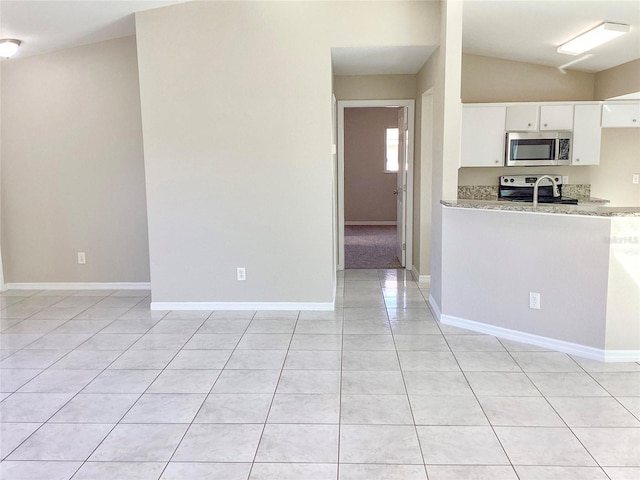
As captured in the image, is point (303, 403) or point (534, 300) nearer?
point (303, 403)

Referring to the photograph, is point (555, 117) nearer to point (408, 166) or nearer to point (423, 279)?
point (408, 166)

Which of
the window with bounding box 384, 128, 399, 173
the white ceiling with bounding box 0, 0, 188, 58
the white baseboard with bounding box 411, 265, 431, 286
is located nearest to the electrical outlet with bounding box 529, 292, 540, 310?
the white baseboard with bounding box 411, 265, 431, 286

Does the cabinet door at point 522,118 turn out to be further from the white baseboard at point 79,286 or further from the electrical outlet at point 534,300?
the white baseboard at point 79,286

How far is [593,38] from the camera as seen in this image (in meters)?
4.55

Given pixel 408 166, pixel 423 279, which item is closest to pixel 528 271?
pixel 423 279

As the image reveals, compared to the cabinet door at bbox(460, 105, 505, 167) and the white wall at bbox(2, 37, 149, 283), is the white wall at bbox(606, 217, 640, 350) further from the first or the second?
the white wall at bbox(2, 37, 149, 283)

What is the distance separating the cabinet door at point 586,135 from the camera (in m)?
5.64

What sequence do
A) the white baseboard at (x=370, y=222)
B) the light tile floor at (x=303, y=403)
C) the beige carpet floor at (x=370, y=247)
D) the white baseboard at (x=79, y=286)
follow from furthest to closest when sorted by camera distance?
1. the white baseboard at (x=370, y=222)
2. the beige carpet floor at (x=370, y=247)
3. the white baseboard at (x=79, y=286)
4. the light tile floor at (x=303, y=403)

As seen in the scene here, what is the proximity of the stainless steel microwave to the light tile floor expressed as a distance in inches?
91.3

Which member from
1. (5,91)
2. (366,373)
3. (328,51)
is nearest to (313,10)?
(328,51)

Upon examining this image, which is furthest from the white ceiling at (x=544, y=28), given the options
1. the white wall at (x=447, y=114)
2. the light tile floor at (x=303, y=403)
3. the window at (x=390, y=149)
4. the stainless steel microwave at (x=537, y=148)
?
the window at (x=390, y=149)

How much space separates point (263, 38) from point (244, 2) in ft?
1.07

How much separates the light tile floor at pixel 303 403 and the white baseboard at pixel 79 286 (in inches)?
39.9

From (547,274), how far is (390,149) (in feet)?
22.6
